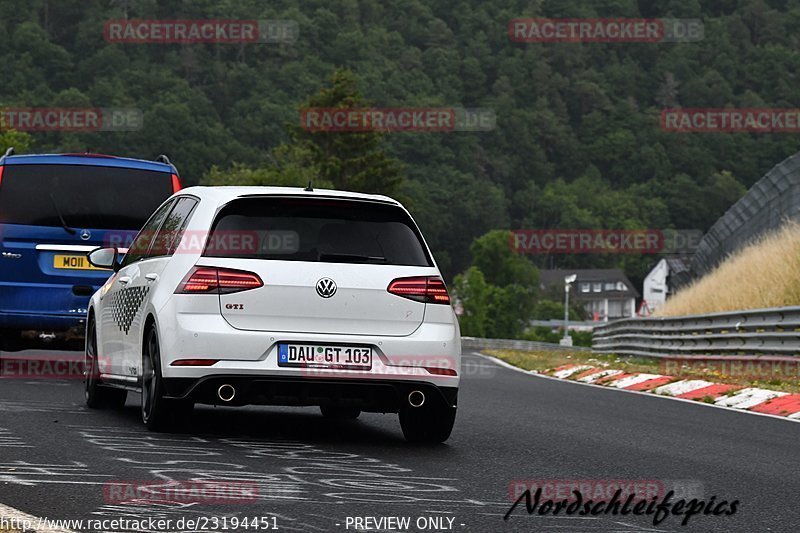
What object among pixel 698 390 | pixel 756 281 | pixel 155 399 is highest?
pixel 756 281

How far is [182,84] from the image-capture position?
158m

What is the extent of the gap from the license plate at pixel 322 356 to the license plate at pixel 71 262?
5.48 meters

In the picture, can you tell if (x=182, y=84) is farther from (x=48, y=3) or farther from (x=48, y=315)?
(x=48, y=315)

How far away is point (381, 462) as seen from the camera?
8477 mm

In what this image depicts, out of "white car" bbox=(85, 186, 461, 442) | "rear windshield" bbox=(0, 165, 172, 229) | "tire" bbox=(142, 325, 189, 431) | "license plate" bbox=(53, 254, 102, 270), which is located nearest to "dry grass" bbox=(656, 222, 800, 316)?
"rear windshield" bbox=(0, 165, 172, 229)

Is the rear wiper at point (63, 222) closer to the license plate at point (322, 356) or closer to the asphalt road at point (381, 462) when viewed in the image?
the asphalt road at point (381, 462)

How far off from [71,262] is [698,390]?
750 centimetres

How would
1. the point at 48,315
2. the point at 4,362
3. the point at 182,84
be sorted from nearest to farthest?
the point at 48,315, the point at 4,362, the point at 182,84

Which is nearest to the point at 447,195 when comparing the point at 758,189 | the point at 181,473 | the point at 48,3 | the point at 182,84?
the point at 182,84

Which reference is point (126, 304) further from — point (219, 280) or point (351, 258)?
point (351, 258)

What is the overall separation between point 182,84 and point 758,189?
5219 inches
